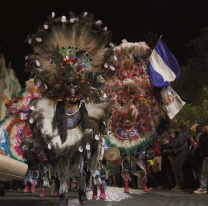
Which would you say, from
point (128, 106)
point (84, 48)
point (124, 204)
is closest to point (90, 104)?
point (84, 48)

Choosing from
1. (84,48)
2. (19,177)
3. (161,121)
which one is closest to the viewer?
(19,177)

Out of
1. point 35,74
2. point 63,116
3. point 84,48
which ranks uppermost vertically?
point 84,48

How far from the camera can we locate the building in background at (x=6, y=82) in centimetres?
3576

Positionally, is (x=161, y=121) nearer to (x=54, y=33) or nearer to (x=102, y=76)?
(x=102, y=76)

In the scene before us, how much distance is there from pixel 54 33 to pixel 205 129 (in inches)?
164

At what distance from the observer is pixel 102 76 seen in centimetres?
600

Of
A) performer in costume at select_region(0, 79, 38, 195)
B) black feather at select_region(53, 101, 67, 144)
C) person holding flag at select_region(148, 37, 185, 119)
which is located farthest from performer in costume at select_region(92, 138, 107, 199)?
performer in costume at select_region(0, 79, 38, 195)

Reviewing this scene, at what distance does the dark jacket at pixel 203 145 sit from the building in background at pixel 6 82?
2913cm

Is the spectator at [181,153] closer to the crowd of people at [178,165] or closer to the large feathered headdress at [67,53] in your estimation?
the crowd of people at [178,165]

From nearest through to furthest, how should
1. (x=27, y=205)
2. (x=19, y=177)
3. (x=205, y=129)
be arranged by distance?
(x=19, y=177) < (x=27, y=205) < (x=205, y=129)

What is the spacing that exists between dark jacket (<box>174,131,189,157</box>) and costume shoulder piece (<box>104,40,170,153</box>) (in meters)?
0.96

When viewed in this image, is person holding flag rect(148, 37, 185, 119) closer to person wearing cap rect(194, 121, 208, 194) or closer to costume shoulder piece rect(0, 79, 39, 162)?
person wearing cap rect(194, 121, 208, 194)

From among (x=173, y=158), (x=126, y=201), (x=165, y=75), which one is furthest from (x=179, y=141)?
(x=126, y=201)

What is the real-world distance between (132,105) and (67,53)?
10.2ft
